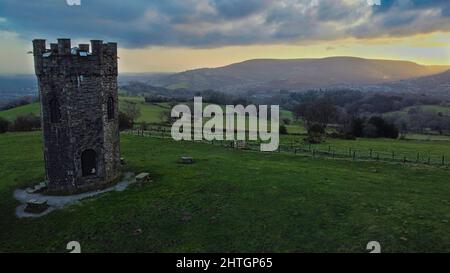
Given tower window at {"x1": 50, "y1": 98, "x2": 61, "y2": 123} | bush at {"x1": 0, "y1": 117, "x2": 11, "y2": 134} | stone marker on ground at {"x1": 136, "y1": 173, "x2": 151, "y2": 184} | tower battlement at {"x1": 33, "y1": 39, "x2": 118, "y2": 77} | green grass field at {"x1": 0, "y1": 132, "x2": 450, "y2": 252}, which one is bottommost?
green grass field at {"x1": 0, "y1": 132, "x2": 450, "y2": 252}

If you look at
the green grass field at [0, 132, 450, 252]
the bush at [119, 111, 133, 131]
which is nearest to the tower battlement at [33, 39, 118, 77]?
the green grass field at [0, 132, 450, 252]

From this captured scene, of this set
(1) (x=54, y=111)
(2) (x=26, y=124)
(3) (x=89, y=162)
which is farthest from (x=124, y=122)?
(1) (x=54, y=111)

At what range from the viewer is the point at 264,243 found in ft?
54.7

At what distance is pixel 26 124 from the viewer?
58531 millimetres

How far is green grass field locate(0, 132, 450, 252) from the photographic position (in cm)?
1680

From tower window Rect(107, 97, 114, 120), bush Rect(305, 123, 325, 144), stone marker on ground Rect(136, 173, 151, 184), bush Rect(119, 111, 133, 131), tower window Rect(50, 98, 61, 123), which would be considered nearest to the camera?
tower window Rect(50, 98, 61, 123)

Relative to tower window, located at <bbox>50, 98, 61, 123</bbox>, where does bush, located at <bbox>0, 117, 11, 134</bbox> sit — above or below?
below

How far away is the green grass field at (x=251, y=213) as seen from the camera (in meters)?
16.8

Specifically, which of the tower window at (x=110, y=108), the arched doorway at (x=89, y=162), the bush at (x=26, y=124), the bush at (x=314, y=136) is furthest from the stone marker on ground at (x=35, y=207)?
the bush at (x=26, y=124)

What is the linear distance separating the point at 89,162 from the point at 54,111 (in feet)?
12.7

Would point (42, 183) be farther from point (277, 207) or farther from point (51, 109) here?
point (277, 207)

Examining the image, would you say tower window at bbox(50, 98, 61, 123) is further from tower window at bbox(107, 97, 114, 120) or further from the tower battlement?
tower window at bbox(107, 97, 114, 120)
